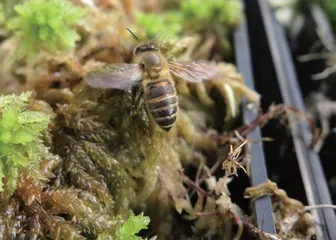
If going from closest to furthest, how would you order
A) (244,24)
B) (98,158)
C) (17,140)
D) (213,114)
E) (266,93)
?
(17,140), (98,158), (213,114), (266,93), (244,24)

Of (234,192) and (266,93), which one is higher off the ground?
(266,93)

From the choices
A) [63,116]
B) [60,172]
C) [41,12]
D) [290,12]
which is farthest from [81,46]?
[290,12]

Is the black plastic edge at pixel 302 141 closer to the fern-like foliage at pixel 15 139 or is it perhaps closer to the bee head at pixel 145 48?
the bee head at pixel 145 48

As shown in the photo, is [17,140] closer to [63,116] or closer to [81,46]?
[63,116]

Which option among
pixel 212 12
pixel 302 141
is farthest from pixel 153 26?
pixel 302 141

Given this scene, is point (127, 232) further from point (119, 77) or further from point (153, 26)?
point (153, 26)

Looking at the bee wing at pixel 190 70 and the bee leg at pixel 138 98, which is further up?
the bee wing at pixel 190 70

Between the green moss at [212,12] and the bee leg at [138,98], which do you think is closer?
the bee leg at [138,98]

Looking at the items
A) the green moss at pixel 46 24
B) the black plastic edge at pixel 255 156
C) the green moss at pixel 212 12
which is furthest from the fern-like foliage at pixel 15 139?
the green moss at pixel 212 12
